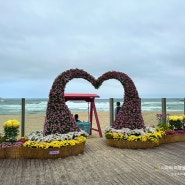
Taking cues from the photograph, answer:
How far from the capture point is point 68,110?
11.9 m

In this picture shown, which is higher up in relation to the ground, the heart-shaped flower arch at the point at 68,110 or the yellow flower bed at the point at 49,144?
the heart-shaped flower arch at the point at 68,110

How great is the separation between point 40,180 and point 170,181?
10.9ft

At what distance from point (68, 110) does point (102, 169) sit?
3.79 metres

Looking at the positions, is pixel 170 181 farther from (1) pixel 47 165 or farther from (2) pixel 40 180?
(1) pixel 47 165

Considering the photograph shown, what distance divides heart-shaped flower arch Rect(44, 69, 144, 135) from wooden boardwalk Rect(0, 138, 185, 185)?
1.52 m

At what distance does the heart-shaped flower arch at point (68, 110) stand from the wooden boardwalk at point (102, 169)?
152 centimetres

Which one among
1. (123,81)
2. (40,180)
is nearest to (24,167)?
(40,180)

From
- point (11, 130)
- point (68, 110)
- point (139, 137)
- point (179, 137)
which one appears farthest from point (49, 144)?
point (179, 137)

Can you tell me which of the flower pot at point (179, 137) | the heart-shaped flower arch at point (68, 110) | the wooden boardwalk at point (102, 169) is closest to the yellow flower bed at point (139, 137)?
the heart-shaped flower arch at point (68, 110)

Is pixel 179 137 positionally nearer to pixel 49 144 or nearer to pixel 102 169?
pixel 102 169

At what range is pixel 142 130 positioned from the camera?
1295cm

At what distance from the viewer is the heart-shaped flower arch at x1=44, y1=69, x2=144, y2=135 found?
37.8 feet

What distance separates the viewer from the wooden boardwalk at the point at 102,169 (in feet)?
24.5

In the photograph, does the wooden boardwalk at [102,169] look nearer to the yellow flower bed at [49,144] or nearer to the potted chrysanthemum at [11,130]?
the yellow flower bed at [49,144]
